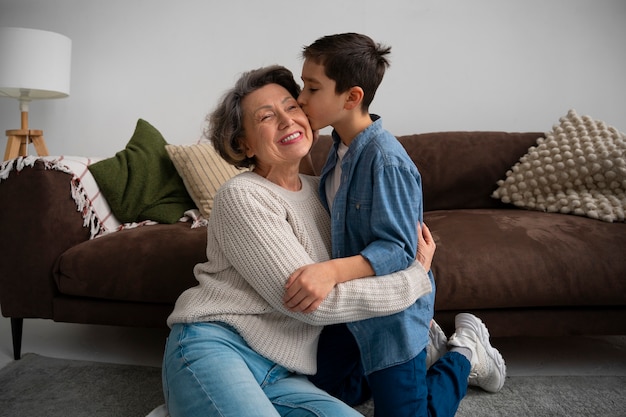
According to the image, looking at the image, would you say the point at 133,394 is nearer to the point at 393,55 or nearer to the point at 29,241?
the point at 29,241

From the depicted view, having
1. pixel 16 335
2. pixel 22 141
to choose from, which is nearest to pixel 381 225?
pixel 16 335

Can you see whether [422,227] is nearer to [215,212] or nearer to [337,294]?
[337,294]

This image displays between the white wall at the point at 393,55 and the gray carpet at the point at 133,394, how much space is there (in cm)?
156

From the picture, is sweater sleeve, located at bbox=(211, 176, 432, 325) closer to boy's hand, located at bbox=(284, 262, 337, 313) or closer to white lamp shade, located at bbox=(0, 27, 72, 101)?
boy's hand, located at bbox=(284, 262, 337, 313)

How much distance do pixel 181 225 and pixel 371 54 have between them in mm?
1074

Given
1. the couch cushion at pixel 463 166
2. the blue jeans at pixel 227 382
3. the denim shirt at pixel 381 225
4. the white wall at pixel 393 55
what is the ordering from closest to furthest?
the blue jeans at pixel 227 382, the denim shirt at pixel 381 225, the couch cushion at pixel 463 166, the white wall at pixel 393 55

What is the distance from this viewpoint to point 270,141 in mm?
1173

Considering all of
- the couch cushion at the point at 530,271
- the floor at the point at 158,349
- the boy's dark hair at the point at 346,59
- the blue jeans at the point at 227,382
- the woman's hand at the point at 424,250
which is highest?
the boy's dark hair at the point at 346,59

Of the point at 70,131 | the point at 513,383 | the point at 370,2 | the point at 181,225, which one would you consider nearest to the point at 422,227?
the point at 513,383

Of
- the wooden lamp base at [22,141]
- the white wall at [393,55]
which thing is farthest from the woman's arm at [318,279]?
the wooden lamp base at [22,141]

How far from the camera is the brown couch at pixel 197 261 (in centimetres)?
153

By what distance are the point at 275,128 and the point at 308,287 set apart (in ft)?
1.31

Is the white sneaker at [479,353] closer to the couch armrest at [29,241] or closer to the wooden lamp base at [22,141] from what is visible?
the couch armrest at [29,241]

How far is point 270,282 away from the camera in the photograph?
3.42 ft
